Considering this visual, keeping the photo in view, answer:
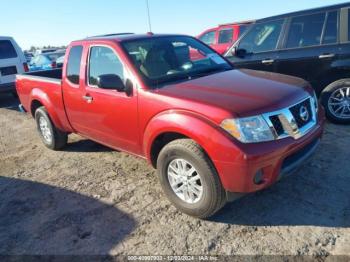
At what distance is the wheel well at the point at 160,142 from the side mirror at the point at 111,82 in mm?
694

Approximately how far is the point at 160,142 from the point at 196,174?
0.61 meters

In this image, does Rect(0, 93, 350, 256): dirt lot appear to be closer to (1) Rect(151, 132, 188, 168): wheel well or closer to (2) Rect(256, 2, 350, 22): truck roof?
(1) Rect(151, 132, 188, 168): wheel well

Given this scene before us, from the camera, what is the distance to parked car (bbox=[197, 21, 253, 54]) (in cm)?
1095

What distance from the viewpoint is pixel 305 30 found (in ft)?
18.5

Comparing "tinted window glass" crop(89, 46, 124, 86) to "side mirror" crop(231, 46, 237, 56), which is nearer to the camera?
"tinted window glass" crop(89, 46, 124, 86)

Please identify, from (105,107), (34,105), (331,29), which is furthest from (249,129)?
(34,105)

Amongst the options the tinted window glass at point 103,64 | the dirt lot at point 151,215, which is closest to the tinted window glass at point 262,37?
the dirt lot at point 151,215

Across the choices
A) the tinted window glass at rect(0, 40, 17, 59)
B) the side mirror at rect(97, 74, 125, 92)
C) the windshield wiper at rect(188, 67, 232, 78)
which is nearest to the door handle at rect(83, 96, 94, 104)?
the side mirror at rect(97, 74, 125, 92)

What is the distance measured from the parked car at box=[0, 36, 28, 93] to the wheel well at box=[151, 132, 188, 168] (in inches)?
298

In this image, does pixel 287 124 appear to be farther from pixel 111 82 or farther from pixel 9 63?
pixel 9 63

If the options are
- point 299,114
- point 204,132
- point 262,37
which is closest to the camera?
point 204,132

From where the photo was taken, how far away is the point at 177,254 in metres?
2.89

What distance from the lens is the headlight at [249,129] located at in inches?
110

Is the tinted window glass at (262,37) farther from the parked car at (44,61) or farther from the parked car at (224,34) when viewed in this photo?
the parked car at (44,61)
